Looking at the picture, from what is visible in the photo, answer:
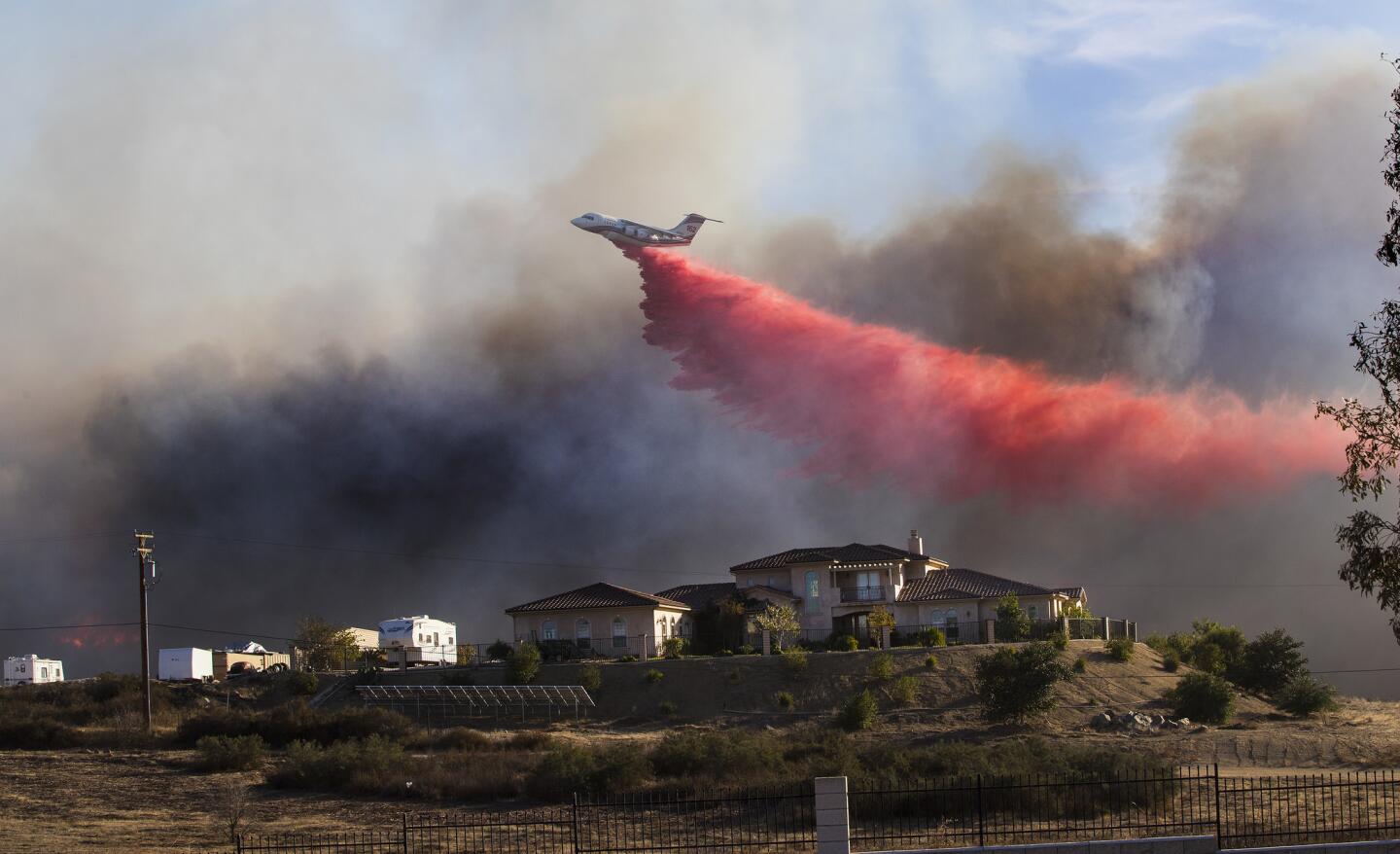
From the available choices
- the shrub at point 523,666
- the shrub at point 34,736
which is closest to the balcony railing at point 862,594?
the shrub at point 523,666

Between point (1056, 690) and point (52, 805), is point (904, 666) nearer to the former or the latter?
point (1056, 690)

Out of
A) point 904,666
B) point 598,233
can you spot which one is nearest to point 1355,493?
point 904,666

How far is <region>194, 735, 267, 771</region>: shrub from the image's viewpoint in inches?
1960

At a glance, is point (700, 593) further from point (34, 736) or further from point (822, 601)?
point (34, 736)

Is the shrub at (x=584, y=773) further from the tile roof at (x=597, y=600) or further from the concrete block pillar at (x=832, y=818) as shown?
the tile roof at (x=597, y=600)

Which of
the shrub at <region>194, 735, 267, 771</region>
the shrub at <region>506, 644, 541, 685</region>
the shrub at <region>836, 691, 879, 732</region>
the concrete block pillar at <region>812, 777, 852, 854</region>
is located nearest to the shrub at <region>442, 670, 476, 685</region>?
the shrub at <region>506, 644, 541, 685</region>

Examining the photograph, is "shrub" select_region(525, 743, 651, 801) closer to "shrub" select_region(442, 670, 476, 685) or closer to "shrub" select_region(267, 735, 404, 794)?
"shrub" select_region(267, 735, 404, 794)

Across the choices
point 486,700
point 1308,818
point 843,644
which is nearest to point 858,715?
point 843,644

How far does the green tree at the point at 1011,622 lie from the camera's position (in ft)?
235

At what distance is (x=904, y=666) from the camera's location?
66875 mm

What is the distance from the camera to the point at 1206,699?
58.7 m

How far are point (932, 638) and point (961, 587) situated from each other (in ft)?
23.3

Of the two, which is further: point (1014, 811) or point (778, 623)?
point (778, 623)

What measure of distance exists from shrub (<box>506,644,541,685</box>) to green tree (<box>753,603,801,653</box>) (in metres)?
11.6
